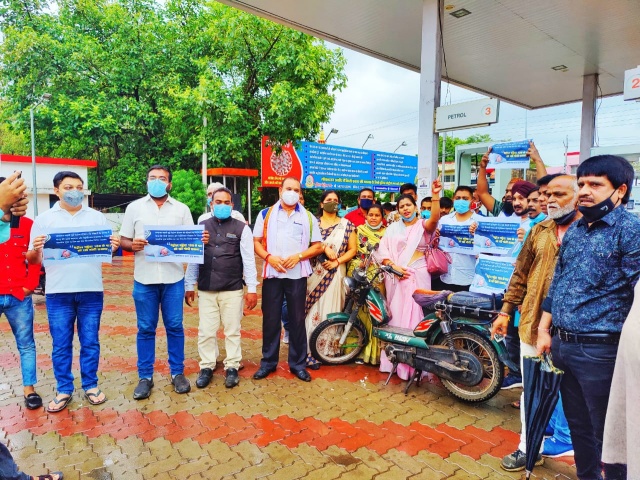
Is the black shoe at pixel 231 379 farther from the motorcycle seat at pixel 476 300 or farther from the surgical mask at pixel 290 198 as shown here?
the motorcycle seat at pixel 476 300

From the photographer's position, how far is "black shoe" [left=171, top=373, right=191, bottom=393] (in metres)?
3.91

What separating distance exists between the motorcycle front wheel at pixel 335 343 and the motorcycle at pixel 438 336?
10 millimetres

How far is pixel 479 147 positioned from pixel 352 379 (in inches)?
378

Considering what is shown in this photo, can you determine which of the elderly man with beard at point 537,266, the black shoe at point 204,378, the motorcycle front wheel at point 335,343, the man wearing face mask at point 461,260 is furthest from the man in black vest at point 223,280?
the elderly man with beard at point 537,266

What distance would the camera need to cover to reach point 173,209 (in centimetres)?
404

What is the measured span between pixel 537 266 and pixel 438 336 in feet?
4.78

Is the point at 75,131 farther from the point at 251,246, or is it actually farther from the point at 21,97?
the point at 251,246

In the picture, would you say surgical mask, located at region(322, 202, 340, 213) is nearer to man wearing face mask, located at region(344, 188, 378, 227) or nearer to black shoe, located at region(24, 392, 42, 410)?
man wearing face mask, located at region(344, 188, 378, 227)

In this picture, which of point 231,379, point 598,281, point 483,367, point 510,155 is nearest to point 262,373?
point 231,379

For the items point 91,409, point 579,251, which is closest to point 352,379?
point 91,409

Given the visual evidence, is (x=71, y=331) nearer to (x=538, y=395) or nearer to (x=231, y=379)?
(x=231, y=379)

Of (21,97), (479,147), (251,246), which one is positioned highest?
(21,97)

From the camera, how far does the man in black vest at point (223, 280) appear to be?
13.4 feet

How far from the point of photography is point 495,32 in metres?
8.20
